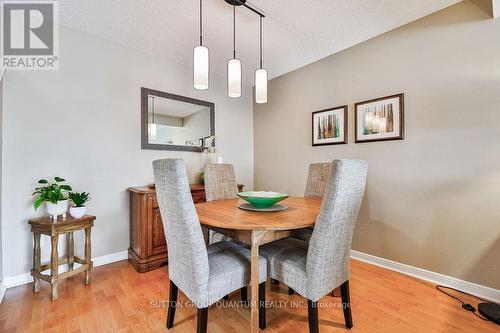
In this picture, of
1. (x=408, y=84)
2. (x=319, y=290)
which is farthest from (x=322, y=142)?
(x=319, y=290)

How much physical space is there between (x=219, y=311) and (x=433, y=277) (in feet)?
6.16

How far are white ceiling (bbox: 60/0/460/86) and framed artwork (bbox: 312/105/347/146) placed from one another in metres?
0.71

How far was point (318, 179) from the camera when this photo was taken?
2293mm

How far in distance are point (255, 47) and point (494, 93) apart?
2185 mm

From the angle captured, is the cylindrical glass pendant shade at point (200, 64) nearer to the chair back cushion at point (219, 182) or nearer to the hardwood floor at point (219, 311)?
the chair back cushion at point (219, 182)

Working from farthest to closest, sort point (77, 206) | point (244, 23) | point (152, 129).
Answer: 1. point (152, 129)
2. point (244, 23)
3. point (77, 206)

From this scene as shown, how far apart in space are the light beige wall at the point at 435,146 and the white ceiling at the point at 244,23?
0.23m

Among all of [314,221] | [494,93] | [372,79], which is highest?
[372,79]

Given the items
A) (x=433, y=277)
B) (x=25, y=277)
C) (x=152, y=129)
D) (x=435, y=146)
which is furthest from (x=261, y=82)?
(x=25, y=277)

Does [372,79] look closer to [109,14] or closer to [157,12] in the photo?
[157,12]

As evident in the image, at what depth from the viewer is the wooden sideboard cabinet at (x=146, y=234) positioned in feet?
7.30

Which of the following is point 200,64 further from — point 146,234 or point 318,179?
point 146,234

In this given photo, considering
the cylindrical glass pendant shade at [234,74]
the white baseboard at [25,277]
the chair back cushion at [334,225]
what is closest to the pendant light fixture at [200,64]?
the cylindrical glass pendant shade at [234,74]

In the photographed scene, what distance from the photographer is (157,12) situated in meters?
2.00
